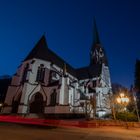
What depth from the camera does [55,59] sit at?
42688 millimetres

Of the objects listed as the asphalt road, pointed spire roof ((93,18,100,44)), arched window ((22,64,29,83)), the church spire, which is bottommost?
the asphalt road

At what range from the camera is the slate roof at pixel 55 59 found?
120 feet

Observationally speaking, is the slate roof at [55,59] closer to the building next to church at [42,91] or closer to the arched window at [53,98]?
the building next to church at [42,91]

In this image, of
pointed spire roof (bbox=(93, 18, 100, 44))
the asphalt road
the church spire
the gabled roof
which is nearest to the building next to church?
the gabled roof

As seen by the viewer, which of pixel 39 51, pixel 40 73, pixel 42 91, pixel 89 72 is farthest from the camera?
pixel 89 72

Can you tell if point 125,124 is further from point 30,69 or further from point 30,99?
point 30,69

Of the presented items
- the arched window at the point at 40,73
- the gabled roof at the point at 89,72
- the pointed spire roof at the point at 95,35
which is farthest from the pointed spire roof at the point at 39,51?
the pointed spire roof at the point at 95,35

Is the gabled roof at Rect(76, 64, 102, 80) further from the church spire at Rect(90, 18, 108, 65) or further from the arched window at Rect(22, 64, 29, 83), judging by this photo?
the arched window at Rect(22, 64, 29, 83)

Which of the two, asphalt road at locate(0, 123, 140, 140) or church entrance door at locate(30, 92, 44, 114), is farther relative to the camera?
church entrance door at locate(30, 92, 44, 114)

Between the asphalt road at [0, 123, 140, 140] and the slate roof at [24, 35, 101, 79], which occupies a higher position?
the slate roof at [24, 35, 101, 79]

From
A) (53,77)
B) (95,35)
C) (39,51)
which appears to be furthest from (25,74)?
(95,35)

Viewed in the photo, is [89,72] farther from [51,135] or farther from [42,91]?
[51,135]

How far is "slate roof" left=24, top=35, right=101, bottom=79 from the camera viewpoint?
36.4m

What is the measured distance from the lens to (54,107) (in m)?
28.7
